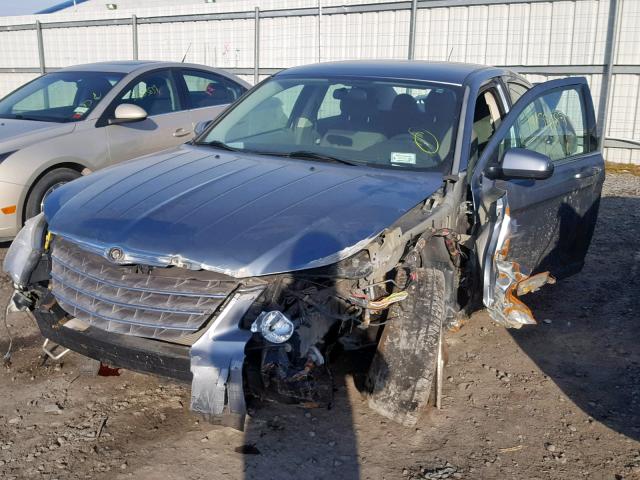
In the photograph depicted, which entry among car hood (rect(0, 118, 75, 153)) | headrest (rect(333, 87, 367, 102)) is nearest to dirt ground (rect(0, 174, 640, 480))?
headrest (rect(333, 87, 367, 102))

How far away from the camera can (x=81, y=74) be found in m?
6.89

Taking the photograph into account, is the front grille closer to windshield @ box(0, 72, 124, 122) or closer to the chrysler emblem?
the chrysler emblem

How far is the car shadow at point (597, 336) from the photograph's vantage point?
3.68 meters

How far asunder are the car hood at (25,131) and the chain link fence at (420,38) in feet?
18.6

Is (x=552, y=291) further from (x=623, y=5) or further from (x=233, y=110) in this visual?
(x=623, y=5)

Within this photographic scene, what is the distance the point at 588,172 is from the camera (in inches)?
194

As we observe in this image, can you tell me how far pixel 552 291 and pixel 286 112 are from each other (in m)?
2.64

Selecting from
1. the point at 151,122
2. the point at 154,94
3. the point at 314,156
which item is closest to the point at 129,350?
the point at 314,156

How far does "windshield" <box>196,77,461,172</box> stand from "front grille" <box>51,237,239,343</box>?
138cm

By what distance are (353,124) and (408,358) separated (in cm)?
170

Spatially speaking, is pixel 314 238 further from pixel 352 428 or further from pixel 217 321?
pixel 352 428

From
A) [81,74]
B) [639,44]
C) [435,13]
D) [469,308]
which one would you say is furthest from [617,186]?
[81,74]

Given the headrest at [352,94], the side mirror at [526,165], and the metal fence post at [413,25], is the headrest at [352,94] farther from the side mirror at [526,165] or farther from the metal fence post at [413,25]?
the metal fence post at [413,25]

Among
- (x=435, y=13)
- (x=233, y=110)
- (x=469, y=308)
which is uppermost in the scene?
(x=435, y=13)
